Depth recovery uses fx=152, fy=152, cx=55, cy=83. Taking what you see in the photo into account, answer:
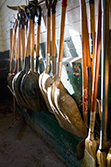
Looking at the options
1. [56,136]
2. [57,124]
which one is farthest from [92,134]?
[56,136]

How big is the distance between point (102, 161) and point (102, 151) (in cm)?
7

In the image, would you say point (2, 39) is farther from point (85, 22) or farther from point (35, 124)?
point (85, 22)

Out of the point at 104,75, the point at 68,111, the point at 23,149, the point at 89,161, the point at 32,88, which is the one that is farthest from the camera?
the point at 23,149

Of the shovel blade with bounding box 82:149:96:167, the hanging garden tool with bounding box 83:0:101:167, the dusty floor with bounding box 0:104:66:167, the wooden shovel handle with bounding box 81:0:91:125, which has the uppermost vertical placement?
the wooden shovel handle with bounding box 81:0:91:125

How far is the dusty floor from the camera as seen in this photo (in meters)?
1.92

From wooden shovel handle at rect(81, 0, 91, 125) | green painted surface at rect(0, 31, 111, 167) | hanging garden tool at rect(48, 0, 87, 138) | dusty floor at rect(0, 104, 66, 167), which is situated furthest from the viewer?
dusty floor at rect(0, 104, 66, 167)

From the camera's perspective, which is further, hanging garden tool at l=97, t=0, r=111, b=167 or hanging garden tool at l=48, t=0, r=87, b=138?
hanging garden tool at l=48, t=0, r=87, b=138

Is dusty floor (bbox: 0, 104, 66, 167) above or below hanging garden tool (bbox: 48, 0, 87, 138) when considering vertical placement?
below

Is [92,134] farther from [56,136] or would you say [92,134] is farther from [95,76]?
[56,136]

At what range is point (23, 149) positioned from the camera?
86.4 inches

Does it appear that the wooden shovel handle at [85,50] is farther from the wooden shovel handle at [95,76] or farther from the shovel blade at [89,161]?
the shovel blade at [89,161]

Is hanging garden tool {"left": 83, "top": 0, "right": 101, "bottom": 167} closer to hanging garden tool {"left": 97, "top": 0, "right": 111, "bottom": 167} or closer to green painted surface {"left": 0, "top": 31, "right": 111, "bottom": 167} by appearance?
hanging garden tool {"left": 97, "top": 0, "right": 111, "bottom": 167}

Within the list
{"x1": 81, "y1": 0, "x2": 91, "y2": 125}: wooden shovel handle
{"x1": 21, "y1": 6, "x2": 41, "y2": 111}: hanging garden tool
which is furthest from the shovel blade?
{"x1": 21, "y1": 6, "x2": 41, "y2": 111}: hanging garden tool

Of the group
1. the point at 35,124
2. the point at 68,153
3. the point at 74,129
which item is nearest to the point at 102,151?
the point at 74,129
